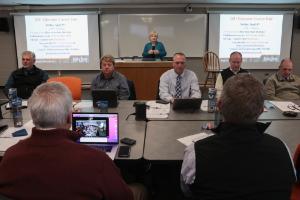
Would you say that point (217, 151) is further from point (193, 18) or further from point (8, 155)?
point (193, 18)

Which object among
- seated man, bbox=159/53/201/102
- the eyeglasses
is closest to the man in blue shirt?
seated man, bbox=159/53/201/102

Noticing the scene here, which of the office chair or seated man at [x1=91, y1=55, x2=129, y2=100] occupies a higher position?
seated man at [x1=91, y1=55, x2=129, y2=100]

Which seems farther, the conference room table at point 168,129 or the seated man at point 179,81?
the seated man at point 179,81

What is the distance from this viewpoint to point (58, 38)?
6785mm

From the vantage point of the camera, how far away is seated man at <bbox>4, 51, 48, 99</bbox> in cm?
414

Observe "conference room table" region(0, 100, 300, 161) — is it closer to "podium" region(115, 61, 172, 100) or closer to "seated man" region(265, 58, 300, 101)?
"seated man" region(265, 58, 300, 101)

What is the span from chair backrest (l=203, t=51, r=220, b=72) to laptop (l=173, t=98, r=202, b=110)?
3.74m

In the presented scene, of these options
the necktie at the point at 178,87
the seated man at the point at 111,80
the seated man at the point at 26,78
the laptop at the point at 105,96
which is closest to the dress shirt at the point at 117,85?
the seated man at the point at 111,80

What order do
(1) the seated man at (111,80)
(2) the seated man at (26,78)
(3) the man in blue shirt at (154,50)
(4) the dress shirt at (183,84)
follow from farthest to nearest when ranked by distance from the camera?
(3) the man in blue shirt at (154,50) < (2) the seated man at (26,78) < (4) the dress shirt at (183,84) < (1) the seated man at (111,80)

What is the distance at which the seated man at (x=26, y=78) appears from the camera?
4138 mm

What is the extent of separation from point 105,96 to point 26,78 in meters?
1.65

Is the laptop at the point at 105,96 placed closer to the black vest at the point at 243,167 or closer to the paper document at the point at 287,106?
the paper document at the point at 287,106

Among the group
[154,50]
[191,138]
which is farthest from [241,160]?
[154,50]

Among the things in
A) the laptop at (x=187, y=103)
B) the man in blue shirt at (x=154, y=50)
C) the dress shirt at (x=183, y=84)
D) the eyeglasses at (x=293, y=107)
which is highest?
Result: the man in blue shirt at (x=154, y=50)
